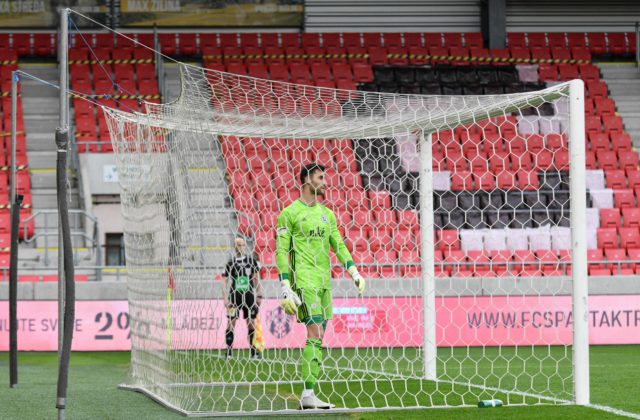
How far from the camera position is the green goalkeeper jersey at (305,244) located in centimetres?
966

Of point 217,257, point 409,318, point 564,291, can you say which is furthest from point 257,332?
point 564,291

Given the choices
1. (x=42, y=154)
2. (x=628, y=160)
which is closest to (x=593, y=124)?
(x=628, y=160)

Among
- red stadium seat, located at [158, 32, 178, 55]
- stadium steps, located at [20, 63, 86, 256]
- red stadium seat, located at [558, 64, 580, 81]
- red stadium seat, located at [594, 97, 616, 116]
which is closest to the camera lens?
stadium steps, located at [20, 63, 86, 256]

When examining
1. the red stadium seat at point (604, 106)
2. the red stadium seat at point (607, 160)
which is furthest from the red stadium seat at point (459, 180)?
the red stadium seat at point (604, 106)

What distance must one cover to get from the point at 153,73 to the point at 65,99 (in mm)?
16732

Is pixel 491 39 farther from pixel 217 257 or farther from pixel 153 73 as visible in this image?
pixel 217 257

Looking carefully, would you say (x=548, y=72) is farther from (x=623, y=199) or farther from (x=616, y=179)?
(x=623, y=199)

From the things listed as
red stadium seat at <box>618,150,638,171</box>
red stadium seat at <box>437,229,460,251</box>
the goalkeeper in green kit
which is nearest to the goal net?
the goalkeeper in green kit

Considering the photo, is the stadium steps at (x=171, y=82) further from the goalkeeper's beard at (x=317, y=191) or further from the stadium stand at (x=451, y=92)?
the goalkeeper's beard at (x=317, y=191)

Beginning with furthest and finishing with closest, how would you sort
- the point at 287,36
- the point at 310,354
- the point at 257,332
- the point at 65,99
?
1. the point at 287,36
2. the point at 257,332
3. the point at 310,354
4. the point at 65,99

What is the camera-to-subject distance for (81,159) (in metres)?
21.6

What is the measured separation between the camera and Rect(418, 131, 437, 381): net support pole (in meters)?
11.7

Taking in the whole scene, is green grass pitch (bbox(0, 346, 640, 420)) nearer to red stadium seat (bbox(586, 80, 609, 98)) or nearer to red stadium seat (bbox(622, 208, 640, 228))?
red stadium seat (bbox(622, 208, 640, 228))

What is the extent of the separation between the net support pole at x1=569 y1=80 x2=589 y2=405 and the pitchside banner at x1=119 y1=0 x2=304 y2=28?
1726 cm
